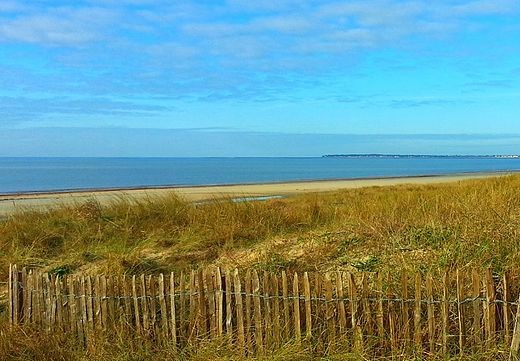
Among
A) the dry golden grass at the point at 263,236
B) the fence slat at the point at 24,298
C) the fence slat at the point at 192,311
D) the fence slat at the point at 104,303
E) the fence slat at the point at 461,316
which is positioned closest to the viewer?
the fence slat at the point at 461,316

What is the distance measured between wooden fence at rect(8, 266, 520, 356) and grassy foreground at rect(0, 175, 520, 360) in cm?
25

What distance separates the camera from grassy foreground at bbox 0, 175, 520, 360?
5.64m

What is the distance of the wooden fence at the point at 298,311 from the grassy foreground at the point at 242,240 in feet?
0.82

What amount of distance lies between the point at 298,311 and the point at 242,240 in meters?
4.36

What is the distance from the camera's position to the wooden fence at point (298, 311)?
449 centimetres

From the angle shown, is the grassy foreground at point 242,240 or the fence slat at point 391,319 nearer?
the fence slat at point 391,319

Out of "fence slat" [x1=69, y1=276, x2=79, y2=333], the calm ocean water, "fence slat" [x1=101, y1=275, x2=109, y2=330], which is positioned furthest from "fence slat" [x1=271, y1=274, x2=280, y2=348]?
the calm ocean water

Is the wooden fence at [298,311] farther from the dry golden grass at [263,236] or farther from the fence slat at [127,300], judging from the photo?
the dry golden grass at [263,236]

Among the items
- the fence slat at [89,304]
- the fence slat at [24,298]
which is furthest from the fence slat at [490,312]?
the fence slat at [24,298]

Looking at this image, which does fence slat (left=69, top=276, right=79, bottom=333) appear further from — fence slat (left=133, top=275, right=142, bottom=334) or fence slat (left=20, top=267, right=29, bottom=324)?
fence slat (left=133, top=275, right=142, bottom=334)

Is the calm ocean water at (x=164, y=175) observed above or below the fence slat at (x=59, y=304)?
above

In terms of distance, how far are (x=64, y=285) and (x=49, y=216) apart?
6.91 meters

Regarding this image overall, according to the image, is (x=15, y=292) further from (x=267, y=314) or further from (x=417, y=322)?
(x=417, y=322)

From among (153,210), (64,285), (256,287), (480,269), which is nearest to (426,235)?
(480,269)
